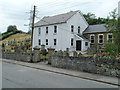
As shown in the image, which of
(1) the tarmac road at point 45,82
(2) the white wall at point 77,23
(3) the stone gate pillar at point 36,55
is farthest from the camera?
(2) the white wall at point 77,23

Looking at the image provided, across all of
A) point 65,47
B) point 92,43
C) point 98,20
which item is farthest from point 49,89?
point 98,20

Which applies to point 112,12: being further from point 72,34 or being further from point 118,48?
point 72,34

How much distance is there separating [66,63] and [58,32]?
18260 millimetres

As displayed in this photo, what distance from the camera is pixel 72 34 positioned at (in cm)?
3244

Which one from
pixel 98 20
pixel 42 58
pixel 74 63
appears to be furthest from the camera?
pixel 98 20

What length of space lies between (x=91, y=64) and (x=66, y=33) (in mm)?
20133

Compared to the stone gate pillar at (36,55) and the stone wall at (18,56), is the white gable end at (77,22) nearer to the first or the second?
the stone wall at (18,56)

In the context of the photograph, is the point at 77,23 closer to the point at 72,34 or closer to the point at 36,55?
the point at 72,34

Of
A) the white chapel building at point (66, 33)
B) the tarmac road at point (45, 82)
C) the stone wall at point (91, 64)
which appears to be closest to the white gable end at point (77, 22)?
the white chapel building at point (66, 33)

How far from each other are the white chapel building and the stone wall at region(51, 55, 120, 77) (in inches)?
636

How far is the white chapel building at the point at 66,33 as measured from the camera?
1225 inches

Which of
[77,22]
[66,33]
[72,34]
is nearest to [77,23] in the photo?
[77,22]

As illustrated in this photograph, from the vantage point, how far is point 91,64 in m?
11.7

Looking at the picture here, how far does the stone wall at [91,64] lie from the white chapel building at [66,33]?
16157 millimetres
